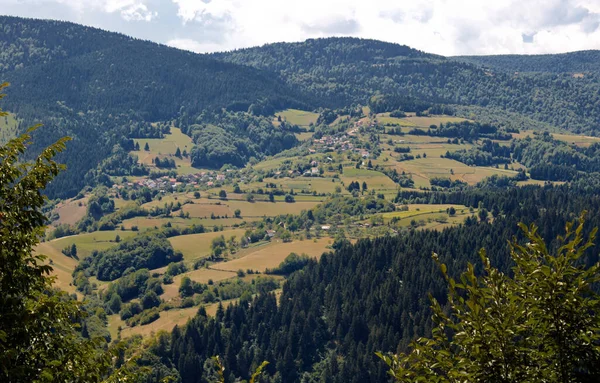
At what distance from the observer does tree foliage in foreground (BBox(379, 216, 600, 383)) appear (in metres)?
15.7

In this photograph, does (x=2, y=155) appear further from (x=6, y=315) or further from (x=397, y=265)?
(x=397, y=265)

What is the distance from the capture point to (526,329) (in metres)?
16.2

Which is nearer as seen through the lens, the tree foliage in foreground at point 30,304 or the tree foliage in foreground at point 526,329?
the tree foliage in foreground at point 526,329

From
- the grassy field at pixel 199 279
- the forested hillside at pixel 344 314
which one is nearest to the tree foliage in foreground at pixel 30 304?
the forested hillside at pixel 344 314

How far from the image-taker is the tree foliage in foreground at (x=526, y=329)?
617 inches

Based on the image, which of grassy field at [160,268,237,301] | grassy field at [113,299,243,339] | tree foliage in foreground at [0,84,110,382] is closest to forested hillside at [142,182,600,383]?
grassy field at [113,299,243,339]

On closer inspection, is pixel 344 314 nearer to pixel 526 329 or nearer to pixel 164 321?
pixel 164 321

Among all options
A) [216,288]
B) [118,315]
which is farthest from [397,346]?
[118,315]

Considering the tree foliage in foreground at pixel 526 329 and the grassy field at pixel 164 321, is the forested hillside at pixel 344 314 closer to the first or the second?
the grassy field at pixel 164 321

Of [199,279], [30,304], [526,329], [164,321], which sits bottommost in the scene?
[164,321]

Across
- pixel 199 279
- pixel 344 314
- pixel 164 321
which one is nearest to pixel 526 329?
pixel 344 314

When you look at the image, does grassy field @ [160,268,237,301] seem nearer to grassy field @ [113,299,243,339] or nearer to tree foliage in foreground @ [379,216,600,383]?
grassy field @ [113,299,243,339]

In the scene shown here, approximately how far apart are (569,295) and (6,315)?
14624 millimetres

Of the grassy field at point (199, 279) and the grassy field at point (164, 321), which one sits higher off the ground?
the grassy field at point (199, 279)
